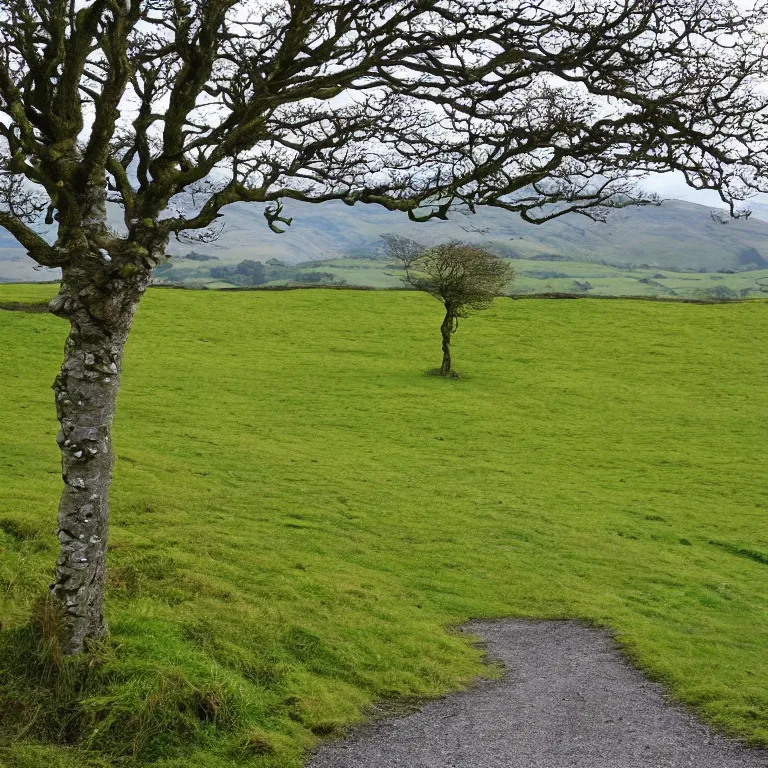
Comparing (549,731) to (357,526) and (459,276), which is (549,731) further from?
(459,276)

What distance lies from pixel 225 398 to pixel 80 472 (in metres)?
34.2

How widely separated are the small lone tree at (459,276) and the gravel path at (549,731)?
3724 centimetres

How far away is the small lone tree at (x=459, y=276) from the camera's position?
1994 inches

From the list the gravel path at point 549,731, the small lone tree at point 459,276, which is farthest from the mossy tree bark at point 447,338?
the gravel path at point 549,731

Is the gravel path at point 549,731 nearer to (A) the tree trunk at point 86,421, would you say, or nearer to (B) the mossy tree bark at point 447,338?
(A) the tree trunk at point 86,421

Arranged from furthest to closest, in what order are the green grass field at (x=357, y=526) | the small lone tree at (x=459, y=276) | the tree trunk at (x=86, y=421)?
the small lone tree at (x=459, y=276) → the green grass field at (x=357, y=526) → the tree trunk at (x=86, y=421)

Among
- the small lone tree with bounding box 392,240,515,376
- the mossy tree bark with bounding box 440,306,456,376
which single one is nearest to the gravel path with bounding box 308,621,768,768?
the small lone tree with bounding box 392,240,515,376

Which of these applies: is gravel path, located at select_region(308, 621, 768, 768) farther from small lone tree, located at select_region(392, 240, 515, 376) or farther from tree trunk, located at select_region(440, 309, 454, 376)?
tree trunk, located at select_region(440, 309, 454, 376)

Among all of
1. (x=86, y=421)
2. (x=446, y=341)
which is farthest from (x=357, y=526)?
(x=446, y=341)

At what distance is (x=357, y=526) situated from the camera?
24.0 metres

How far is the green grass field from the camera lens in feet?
35.6

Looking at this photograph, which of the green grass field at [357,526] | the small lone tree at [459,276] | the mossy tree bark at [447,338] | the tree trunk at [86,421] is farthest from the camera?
the mossy tree bark at [447,338]

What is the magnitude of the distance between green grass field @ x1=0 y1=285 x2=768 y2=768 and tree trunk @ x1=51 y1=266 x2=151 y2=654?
967 mm

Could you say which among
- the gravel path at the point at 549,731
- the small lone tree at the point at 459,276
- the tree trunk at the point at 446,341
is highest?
the small lone tree at the point at 459,276
